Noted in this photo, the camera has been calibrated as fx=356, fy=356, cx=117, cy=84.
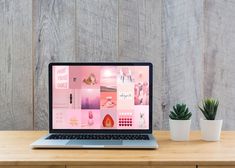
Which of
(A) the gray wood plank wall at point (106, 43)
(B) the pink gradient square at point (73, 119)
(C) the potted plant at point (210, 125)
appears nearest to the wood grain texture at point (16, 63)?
(A) the gray wood plank wall at point (106, 43)

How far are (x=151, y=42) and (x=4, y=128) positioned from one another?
81 cm

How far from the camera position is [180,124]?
Answer: 1.36 m

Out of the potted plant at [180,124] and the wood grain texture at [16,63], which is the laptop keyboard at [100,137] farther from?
the wood grain texture at [16,63]

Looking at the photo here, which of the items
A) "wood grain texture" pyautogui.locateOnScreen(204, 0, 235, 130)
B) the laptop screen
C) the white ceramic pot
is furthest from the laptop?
"wood grain texture" pyautogui.locateOnScreen(204, 0, 235, 130)

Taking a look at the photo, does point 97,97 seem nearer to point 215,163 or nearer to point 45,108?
point 45,108

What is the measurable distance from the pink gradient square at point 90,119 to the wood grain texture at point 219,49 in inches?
22.9

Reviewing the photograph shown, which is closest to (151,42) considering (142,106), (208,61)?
(208,61)

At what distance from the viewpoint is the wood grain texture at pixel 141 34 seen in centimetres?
168

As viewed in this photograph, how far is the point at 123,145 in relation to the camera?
1194 mm

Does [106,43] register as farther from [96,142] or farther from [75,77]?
[96,142]

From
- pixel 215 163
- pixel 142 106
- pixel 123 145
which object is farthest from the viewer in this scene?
pixel 142 106

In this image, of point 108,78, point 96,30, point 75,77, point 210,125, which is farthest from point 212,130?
point 96,30

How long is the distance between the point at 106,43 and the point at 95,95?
1.21 ft

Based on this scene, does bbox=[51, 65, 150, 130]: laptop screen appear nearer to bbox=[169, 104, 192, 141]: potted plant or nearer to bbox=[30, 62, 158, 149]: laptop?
bbox=[30, 62, 158, 149]: laptop
